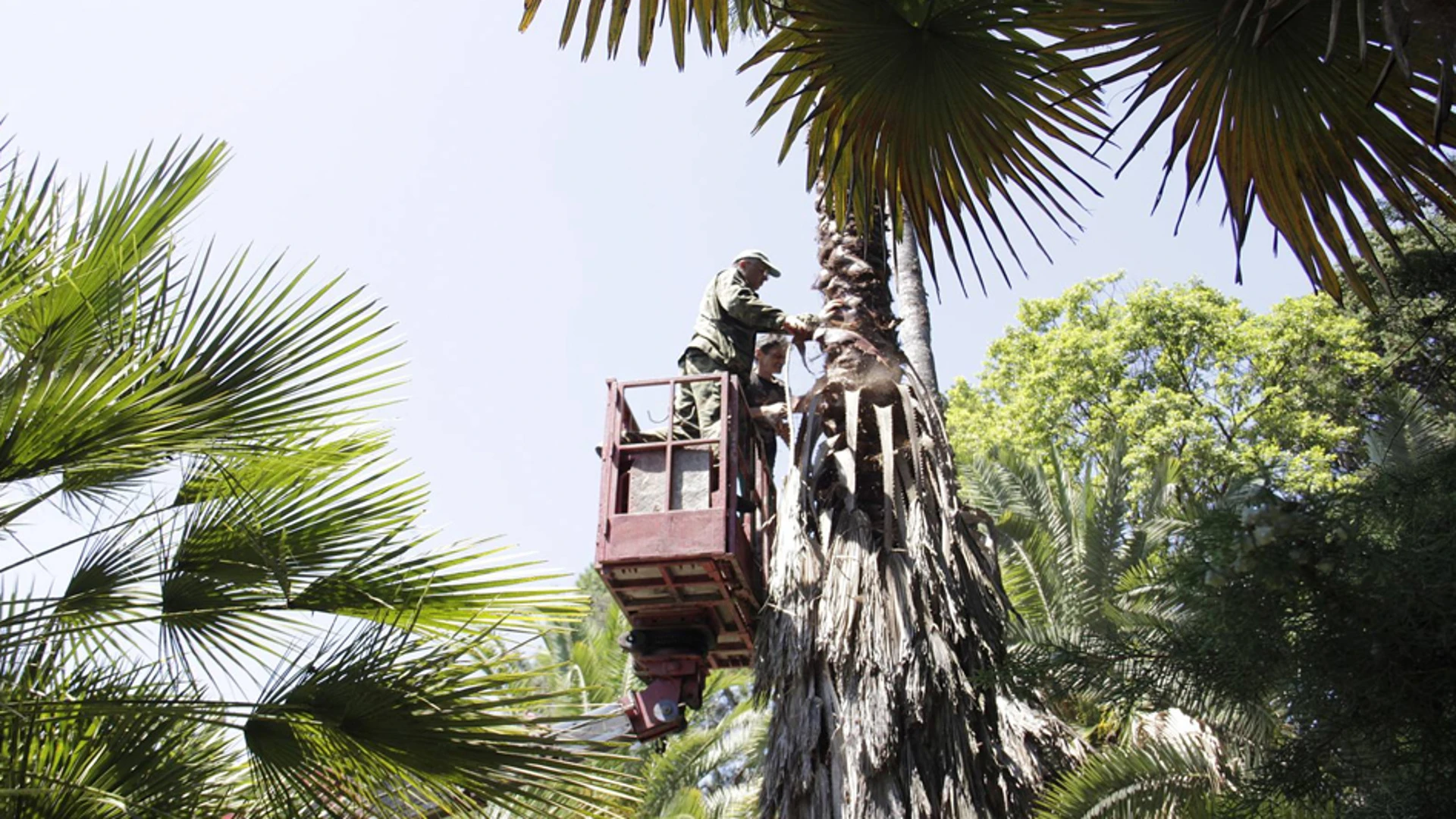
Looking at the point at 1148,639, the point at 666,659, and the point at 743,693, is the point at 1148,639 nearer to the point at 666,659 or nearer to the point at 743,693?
the point at 666,659

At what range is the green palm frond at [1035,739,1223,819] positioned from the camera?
9.30 meters

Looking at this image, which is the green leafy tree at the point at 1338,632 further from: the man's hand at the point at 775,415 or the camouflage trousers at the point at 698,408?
the man's hand at the point at 775,415

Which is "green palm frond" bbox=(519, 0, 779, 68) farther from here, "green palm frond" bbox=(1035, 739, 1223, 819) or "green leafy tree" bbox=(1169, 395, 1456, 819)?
"green palm frond" bbox=(1035, 739, 1223, 819)

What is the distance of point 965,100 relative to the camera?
16.1ft

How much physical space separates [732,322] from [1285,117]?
4945mm

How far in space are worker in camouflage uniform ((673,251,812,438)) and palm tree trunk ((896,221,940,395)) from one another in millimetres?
1076

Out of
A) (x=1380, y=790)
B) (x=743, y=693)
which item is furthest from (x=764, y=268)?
(x=743, y=693)

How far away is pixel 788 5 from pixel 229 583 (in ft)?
9.95

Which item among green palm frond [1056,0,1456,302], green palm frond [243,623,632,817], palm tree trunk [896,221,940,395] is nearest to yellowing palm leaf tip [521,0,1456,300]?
green palm frond [1056,0,1456,302]

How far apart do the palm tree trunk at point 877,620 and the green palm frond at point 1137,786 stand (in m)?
2.47

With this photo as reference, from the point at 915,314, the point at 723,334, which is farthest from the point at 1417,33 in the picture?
the point at 915,314

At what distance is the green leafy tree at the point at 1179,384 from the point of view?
21859mm

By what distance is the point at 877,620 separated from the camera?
6816 mm

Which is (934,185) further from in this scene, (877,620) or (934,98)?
(877,620)
